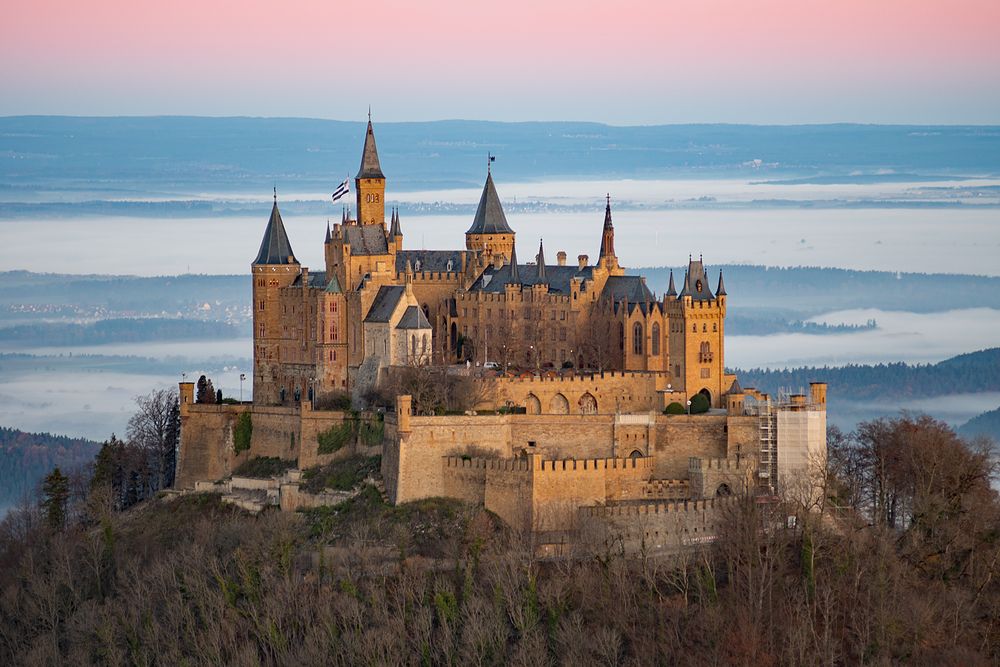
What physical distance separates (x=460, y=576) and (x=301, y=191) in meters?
71.7

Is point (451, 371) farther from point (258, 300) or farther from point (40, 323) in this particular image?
point (40, 323)

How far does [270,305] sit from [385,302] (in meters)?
6.89

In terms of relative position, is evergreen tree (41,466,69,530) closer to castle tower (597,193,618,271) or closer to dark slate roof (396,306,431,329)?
dark slate roof (396,306,431,329)

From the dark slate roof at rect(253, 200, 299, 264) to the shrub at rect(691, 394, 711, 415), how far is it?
19.4m

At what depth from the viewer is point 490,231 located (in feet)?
318

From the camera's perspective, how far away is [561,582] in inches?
2884

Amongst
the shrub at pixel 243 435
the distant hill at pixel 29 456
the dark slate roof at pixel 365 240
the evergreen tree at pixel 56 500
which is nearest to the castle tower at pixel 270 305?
the shrub at pixel 243 435

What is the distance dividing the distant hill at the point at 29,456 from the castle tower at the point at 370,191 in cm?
4509

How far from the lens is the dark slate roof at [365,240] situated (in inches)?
3625

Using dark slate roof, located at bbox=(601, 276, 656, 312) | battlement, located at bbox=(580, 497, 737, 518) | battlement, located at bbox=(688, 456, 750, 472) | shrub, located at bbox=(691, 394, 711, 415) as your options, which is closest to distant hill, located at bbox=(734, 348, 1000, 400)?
dark slate roof, located at bbox=(601, 276, 656, 312)

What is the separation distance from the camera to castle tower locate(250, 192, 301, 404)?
94.1m

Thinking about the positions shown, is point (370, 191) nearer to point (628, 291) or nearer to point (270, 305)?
point (270, 305)

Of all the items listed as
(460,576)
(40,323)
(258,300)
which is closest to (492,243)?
(258,300)

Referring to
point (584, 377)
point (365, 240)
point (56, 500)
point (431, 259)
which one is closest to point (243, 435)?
point (56, 500)
